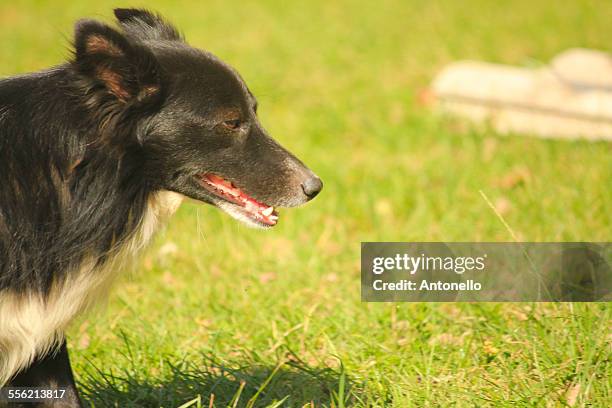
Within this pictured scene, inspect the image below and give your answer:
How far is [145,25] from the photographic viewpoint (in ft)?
10.1

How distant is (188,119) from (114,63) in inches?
13.1

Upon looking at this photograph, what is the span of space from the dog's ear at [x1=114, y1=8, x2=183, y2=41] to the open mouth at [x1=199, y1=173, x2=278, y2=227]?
61cm

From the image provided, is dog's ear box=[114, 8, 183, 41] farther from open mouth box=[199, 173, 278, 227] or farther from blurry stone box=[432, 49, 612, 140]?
blurry stone box=[432, 49, 612, 140]

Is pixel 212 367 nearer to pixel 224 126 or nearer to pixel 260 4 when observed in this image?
pixel 224 126

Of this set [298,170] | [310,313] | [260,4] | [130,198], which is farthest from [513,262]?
[260,4]

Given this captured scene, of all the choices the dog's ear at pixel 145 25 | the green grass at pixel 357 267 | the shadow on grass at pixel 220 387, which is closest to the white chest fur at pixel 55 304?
the green grass at pixel 357 267

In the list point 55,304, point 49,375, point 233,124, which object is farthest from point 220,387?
point 233,124

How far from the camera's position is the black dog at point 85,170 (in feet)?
8.20

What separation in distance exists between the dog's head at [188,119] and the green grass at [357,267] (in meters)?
0.27

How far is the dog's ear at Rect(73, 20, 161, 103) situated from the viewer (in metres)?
2.46

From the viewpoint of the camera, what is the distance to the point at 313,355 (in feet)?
10.9

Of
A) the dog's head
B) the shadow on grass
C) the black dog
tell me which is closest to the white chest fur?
the black dog

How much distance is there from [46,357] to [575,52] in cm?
552

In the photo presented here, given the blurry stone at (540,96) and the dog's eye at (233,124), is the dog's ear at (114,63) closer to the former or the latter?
the dog's eye at (233,124)
